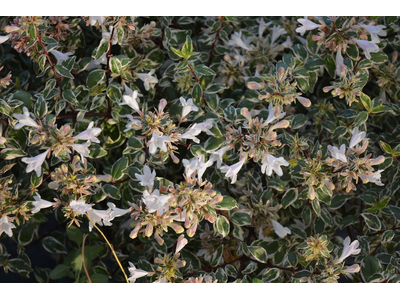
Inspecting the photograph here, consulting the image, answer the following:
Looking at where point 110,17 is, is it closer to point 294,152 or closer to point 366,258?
point 294,152

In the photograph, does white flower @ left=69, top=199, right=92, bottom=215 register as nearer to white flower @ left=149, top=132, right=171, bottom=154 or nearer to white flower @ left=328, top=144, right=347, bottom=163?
white flower @ left=149, top=132, right=171, bottom=154

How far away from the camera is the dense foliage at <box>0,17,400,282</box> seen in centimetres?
156

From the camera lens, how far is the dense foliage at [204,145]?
1.56m

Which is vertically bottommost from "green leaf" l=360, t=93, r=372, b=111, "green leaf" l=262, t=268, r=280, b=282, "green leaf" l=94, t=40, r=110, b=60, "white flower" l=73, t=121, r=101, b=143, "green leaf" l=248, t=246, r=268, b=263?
"green leaf" l=262, t=268, r=280, b=282

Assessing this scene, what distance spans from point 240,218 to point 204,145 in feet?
1.15

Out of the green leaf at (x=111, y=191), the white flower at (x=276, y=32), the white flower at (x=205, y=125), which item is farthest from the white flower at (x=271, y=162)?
the white flower at (x=276, y=32)

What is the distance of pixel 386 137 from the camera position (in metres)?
2.00

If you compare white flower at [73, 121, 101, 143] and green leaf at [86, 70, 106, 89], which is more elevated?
green leaf at [86, 70, 106, 89]

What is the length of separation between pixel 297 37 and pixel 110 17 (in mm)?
951

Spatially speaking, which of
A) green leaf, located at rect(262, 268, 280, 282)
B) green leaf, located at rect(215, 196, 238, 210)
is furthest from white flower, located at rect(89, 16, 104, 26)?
green leaf, located at rect(262, 268, 280, 282)

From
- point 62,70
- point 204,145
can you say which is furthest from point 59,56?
point 204,145

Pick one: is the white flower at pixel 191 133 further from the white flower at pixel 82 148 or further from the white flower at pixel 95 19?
the white flower at pixel 95 19

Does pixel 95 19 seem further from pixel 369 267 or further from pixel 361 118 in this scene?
pixel 369 267

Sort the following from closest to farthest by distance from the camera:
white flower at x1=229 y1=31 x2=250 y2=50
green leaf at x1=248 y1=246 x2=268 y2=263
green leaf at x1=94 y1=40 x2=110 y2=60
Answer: green leaf at x1=94 y1=40 x2=110 y2=60 < green leaf at x1=248 y1=246 x2=268 y2=263 < white flower at x1=229 y1=31 x2=250 y2=50
